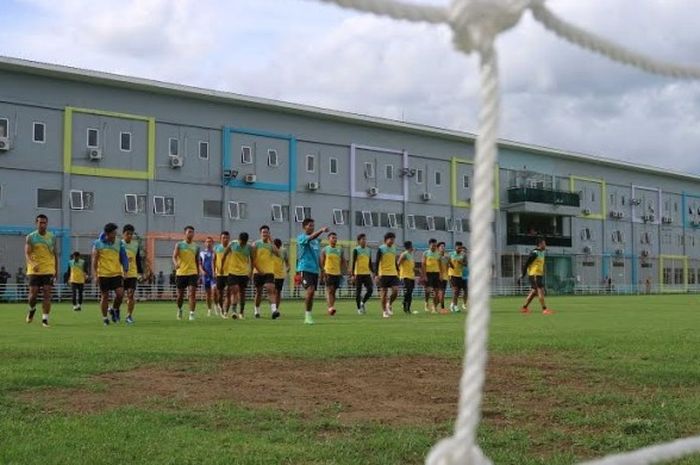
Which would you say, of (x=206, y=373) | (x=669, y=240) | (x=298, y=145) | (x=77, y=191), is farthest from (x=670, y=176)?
(x=206, y=373)

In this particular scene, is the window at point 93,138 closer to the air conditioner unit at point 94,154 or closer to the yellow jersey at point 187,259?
the air conditioner unit at point 94,154

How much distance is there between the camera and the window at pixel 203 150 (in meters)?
41.0

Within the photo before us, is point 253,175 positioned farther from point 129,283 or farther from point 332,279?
point 129,283

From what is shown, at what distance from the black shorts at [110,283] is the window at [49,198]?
22.4 meters

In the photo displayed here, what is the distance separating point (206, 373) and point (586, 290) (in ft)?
182

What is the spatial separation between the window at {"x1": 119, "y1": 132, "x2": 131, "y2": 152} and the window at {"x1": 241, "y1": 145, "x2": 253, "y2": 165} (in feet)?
20.5

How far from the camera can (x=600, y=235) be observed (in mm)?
65125

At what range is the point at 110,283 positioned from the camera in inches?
585

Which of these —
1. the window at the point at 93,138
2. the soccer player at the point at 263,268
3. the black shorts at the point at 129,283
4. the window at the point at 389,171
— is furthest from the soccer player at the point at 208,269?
the window at the point at 389,171

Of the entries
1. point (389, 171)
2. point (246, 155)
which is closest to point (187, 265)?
point (246, 155)

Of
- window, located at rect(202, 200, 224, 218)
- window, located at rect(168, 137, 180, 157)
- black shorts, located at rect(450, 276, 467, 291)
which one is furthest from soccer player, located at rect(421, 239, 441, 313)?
window, located at rect(202, 200, 224, 218)

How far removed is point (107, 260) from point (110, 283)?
1.34 feet

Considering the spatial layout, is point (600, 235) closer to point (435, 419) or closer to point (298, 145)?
point (298, 145)

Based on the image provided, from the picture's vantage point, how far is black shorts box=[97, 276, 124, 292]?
14.8 metres
